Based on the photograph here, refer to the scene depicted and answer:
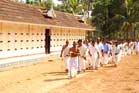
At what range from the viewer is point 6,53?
22.2 metres

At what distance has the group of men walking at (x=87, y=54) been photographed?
18016mm

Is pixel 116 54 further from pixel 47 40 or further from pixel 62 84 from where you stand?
pixel 62 84

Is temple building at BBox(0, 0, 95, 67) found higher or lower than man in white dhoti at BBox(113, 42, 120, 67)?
higher

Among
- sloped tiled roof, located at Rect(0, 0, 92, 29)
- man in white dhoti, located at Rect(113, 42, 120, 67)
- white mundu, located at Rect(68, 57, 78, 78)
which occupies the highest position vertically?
sloped tiled roof, located at Rect(0, 0, 92, 29)

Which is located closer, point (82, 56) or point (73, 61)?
point (73, 61)

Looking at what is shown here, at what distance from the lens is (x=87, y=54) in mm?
22250

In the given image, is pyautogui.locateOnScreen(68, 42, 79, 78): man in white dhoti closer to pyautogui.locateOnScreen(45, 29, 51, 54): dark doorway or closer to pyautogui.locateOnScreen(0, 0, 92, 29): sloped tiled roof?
pyautogui.locateOnScreen(0, 0, 92, 29): sloped tiled roof

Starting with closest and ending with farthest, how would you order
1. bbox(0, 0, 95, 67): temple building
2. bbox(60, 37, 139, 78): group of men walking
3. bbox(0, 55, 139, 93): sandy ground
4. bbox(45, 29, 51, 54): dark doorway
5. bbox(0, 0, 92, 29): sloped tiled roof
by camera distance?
1. bbox(0, 55, 139, 93): sandy ground
2. bbox(60, 37, 139, 78): group of men walking
3. bbox(0, 0, 95, 67): temple building
4. bbox(0, 0, 92, 29): sloped tiled roof
5. bbox(45, 29, 51, 54): dark doorway

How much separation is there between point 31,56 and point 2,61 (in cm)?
545

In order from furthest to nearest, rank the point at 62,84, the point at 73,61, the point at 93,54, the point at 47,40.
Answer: the point at 47,40
the point at 93,54
the point at 73,61
the point at 62,84

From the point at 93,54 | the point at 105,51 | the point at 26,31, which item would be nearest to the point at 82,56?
the point at 93,54

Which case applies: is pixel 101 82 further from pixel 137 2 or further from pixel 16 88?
pixel 137 2

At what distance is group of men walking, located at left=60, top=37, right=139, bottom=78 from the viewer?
18.0m

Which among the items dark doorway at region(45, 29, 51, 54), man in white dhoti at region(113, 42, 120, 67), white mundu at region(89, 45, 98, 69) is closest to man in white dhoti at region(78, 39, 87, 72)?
white mundu at region(89, 45, 98, 69)
